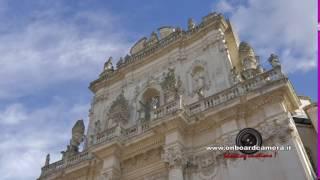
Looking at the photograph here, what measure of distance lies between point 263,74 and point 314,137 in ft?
10.00

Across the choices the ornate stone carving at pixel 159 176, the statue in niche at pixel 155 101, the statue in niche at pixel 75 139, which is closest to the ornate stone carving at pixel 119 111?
the statue in niche at pixel 155 101

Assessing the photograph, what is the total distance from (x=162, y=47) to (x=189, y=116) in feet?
21.2

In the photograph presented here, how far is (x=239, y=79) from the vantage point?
1438cm

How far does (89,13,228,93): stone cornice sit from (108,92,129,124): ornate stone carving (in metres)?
2.47

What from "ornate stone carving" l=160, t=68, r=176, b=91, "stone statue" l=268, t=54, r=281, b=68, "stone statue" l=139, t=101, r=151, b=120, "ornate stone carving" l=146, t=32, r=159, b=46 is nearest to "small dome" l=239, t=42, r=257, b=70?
"stone statue" l=268, t=54, r=281, b=68

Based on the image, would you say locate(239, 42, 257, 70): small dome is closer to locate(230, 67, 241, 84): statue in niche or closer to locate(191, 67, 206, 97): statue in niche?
locate(230, 67, 241, 84): statue in niche

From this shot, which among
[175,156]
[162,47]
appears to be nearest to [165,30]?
[162,47]

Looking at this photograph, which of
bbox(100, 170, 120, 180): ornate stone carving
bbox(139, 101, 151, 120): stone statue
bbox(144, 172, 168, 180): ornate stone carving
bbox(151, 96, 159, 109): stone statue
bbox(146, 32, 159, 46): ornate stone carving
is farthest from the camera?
bbox(146, 32, 159, 46): ornate stone carving

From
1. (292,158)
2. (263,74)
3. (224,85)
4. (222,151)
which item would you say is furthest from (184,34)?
(292,158)

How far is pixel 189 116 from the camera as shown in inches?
526

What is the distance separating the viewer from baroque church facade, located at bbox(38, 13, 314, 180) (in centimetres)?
1165

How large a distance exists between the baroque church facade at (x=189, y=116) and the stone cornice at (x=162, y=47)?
5 centimetres

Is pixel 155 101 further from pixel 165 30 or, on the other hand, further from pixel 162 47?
→ pixel 165 30

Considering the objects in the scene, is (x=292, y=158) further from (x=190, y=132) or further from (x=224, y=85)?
(x=224, y=85)
